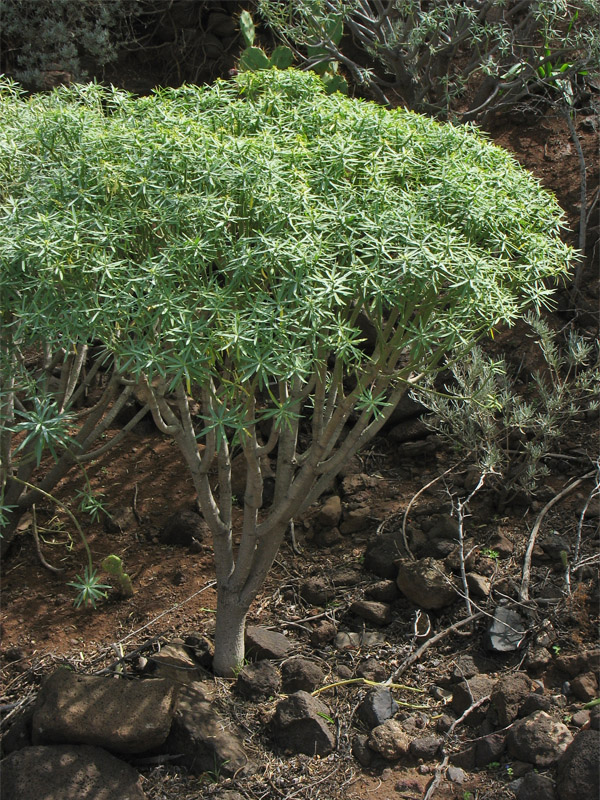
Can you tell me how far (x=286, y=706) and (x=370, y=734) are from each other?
0.36 meters

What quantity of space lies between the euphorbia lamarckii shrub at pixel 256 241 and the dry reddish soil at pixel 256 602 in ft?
3.25

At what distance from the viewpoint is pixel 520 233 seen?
311 cm

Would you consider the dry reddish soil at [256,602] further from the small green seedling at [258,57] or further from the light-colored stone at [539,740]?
the small green seedling at [258,57]

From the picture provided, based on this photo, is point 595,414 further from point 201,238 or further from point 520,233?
point 201,238

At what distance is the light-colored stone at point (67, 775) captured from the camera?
2953mm

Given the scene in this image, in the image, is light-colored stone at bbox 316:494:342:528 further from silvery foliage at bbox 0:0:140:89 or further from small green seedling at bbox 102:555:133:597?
silvery foliage at bbox 0:0:140:89

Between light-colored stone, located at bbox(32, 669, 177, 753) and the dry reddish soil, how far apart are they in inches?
7.7

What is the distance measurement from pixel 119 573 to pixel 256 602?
732mm

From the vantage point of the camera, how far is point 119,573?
4.13 m

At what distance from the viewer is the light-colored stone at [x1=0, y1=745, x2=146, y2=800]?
295 centimetres

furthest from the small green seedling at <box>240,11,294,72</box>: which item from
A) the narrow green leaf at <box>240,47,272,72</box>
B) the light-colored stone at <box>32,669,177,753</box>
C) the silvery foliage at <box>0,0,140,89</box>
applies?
the light-colored stone at <box>32,669,177,753</box>

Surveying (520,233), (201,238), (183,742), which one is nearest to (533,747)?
(183,742)

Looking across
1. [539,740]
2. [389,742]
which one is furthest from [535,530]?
[389,742]

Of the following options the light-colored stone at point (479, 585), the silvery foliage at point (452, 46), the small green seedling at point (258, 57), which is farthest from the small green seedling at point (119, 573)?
the silvery foliage at point (452, 46)
